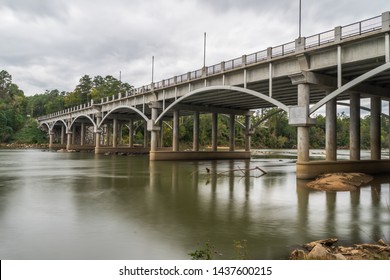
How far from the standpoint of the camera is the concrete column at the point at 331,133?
25266 mm

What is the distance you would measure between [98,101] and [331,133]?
313ft

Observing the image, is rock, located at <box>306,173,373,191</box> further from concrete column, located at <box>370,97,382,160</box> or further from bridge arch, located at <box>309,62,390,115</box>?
concrete column, located at <box>370,97,382,160</box>

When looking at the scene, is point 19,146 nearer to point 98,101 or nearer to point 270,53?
point 98,101

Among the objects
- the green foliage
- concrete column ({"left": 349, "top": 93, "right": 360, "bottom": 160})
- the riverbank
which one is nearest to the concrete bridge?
concrete column ({"left": 349, "top": 93, "right": 360, "bottom": 160})

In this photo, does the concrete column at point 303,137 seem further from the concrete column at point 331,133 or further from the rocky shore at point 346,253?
the rocky shore at point 346,253

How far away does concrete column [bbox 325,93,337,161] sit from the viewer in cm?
2527

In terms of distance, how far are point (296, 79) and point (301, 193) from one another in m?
9.92

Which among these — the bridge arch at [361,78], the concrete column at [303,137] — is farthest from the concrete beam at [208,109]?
the bridge arch at [361,78]

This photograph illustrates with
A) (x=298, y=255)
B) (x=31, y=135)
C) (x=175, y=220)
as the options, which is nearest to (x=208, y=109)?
(x=175, y=220)

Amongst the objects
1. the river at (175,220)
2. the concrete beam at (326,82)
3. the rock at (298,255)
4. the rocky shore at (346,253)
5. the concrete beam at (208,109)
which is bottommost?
the river at (175,220)

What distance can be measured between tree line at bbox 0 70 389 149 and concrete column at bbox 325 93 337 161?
75163 mm

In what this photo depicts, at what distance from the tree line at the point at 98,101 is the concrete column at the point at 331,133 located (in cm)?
7516

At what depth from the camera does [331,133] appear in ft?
84.2
